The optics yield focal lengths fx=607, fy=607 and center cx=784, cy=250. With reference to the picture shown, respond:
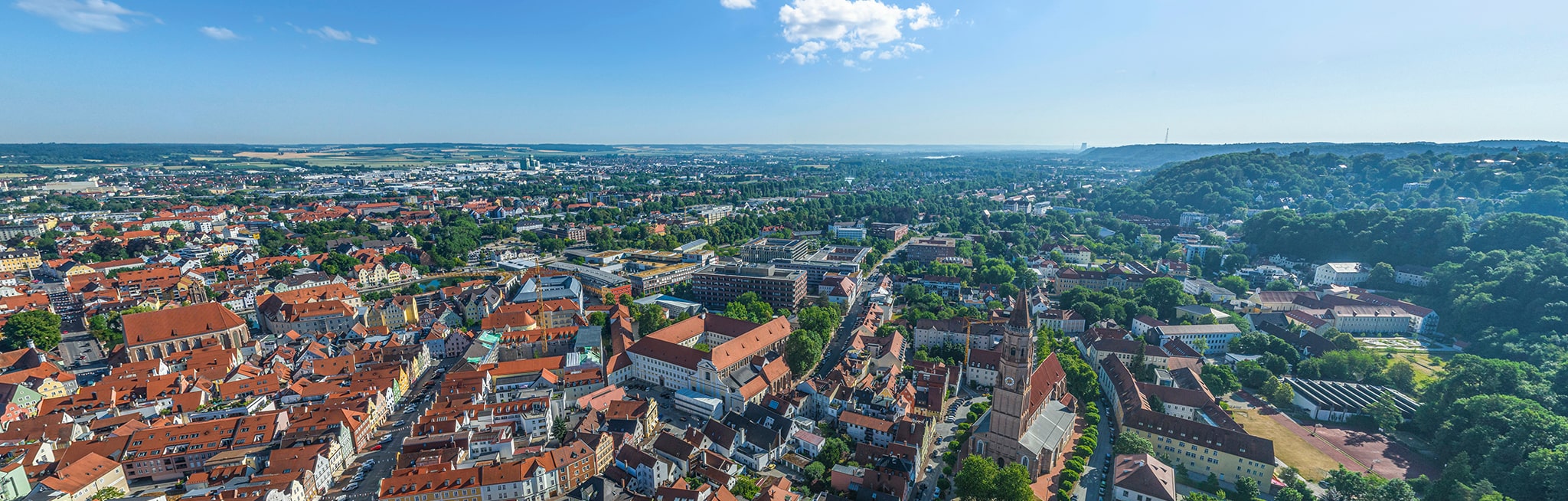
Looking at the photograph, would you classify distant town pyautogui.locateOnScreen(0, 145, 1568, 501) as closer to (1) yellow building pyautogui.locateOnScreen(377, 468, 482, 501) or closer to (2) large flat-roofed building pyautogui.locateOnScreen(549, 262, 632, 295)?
(1) yellow building pyautogui.locateOnScreen(377, 468, 482, 501)

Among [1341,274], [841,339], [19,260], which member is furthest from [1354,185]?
[19,260]

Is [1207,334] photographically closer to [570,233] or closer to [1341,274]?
[1341,274]

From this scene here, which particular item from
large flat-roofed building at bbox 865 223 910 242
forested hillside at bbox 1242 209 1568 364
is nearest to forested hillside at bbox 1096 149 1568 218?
forested hillside at bbox 1242 209 1568 364

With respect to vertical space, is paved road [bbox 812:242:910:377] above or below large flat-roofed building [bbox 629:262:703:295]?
below

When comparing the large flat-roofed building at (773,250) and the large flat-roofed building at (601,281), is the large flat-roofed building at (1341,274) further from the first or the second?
the large flat-roofed building at (601,281)

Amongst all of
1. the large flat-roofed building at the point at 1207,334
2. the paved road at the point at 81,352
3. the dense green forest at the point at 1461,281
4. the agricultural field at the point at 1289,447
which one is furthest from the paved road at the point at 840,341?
the paved road at the point at 81,352

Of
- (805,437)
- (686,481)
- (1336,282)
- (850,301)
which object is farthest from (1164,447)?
(1336,282)
